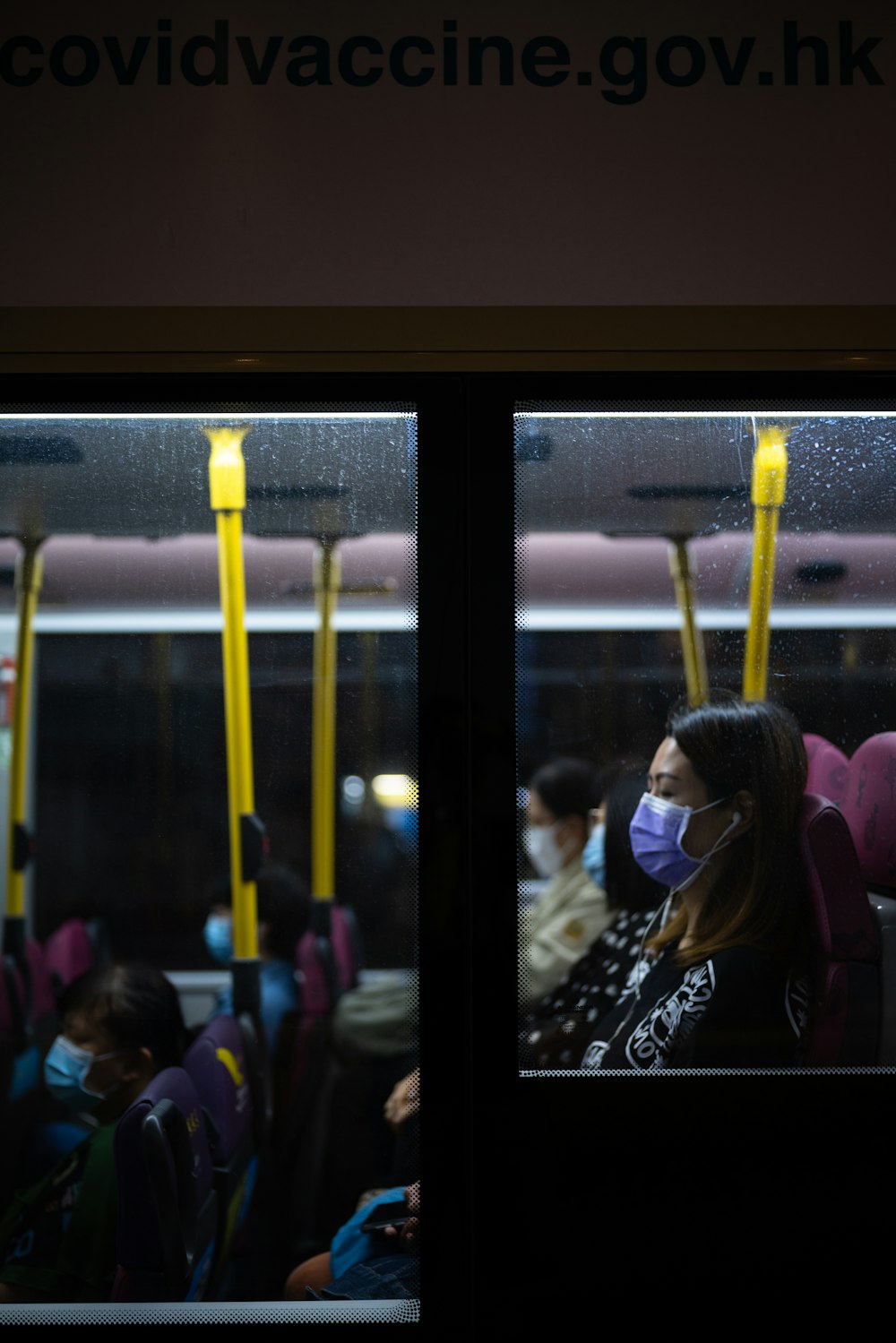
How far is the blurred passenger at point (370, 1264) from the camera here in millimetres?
1745

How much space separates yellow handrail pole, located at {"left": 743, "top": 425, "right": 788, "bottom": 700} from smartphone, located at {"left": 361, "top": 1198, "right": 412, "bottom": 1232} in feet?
3.36

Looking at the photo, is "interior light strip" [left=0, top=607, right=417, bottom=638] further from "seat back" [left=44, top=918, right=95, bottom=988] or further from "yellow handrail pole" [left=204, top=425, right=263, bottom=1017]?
"seat back" [left=44, top=918, right=95, bottom=988]

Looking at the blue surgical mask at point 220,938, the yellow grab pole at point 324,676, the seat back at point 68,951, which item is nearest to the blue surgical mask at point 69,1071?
the blue surgical mask at point 220,938

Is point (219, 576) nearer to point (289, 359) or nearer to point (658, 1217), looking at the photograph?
point (289, 359)

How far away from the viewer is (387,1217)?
1.76m

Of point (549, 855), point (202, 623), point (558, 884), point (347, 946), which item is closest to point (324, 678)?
point (202, 623)

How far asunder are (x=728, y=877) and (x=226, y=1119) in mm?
1028

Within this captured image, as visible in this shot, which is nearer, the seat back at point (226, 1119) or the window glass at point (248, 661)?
the window glass at point (248, 661)

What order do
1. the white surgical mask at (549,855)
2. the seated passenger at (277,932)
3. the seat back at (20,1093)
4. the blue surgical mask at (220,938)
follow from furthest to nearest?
the white surgical mask at (549,855) → the blue surgical mask at (220,938) → the seated passenger at (277,932) → the seat back at (20,1093)

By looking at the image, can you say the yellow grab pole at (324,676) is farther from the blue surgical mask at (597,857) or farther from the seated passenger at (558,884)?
the blue surgical mask at (597,857)

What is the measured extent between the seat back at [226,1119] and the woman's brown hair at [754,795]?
94 centimetres

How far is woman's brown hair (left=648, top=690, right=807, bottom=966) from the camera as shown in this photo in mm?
1795

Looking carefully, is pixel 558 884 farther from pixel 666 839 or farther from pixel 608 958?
pixel 666 839

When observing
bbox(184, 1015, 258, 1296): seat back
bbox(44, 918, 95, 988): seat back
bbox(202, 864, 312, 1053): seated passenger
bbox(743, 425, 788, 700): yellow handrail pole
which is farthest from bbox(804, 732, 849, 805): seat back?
bbox(44, 918, 95, 988): seat back
